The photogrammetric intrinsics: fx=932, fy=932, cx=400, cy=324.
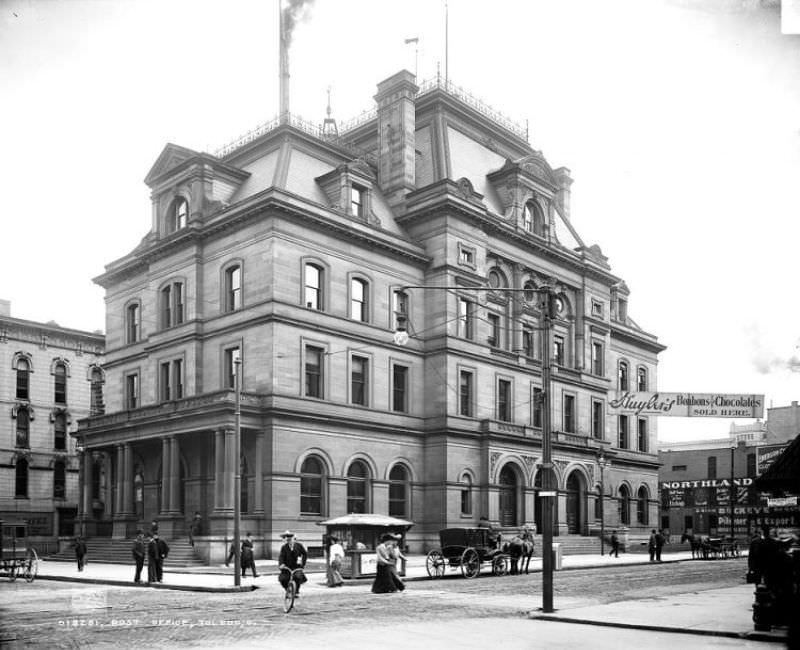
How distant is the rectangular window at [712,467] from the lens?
3632 inches

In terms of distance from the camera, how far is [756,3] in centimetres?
1394

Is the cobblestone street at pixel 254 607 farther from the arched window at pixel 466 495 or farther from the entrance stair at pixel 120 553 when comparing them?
the arched window at pixel 466 495

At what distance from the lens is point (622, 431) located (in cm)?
6650

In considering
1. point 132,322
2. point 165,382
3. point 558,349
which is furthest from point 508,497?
point 132,322

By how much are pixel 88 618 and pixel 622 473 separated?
167ft

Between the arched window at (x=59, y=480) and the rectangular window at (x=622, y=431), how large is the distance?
3839 centimetres

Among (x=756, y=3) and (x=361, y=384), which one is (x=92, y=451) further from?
(x=756, y=3)

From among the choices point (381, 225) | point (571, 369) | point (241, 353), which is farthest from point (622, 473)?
point (241, 353)

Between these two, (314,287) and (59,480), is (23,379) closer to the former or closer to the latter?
(59,480)

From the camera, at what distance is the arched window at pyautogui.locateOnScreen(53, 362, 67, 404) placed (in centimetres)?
6350

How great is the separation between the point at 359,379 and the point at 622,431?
27618 mm

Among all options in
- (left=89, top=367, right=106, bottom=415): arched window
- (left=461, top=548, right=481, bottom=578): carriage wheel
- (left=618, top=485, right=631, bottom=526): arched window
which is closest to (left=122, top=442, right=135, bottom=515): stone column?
(left=89, top=367, right=106, bottom=415): arched window

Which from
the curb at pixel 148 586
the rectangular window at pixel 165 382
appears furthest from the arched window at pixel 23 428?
the curb at pixel 148 586

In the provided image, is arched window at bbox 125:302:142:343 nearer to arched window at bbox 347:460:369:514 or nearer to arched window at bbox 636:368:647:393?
arched window at bbox 347:460:369:514
